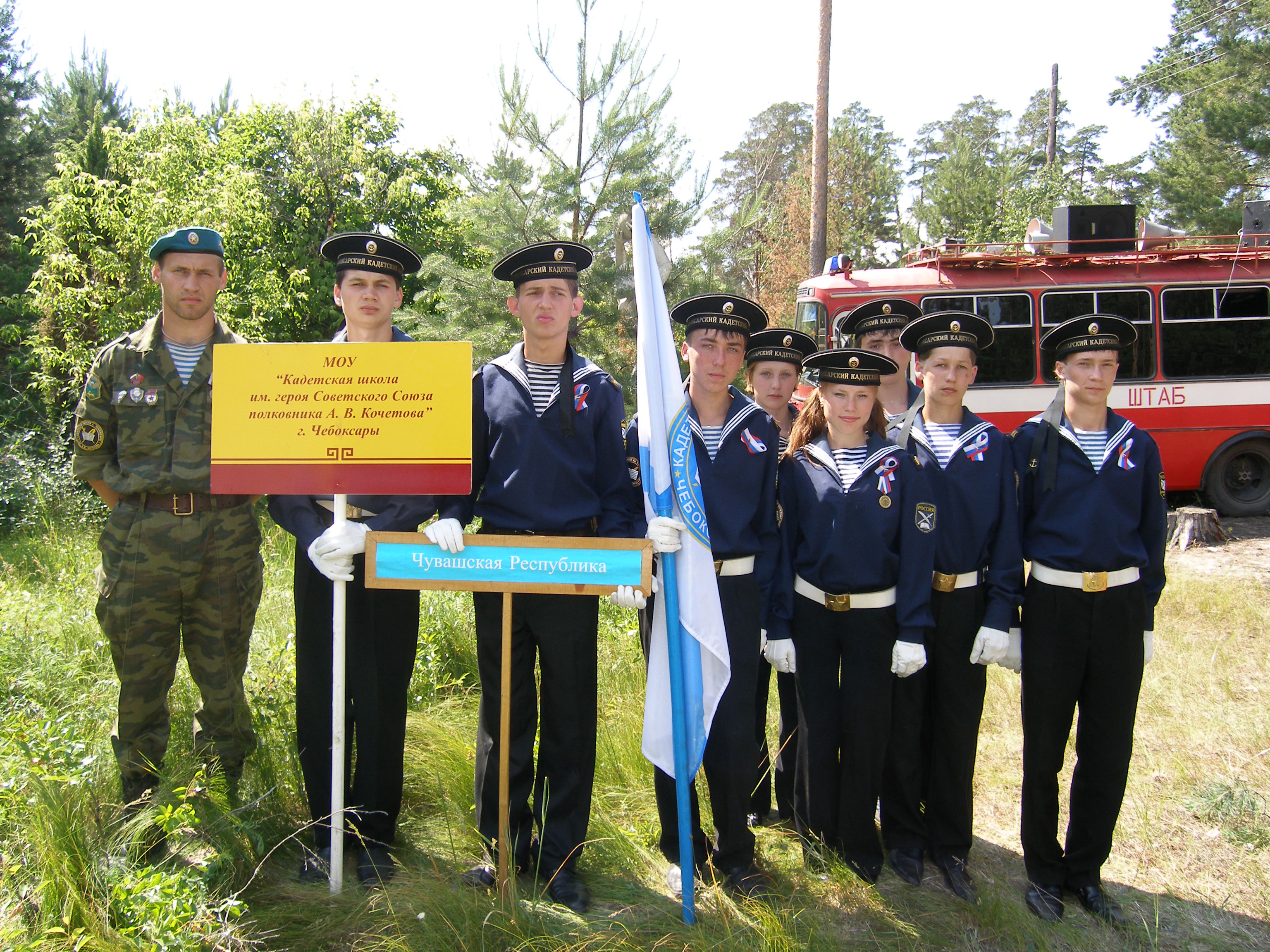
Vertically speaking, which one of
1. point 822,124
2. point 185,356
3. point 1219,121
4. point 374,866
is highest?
point 1219,121

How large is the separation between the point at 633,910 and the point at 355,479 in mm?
1808

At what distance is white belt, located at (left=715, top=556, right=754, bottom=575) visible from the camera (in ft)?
10.3

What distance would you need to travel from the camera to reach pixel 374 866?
9.95 ft

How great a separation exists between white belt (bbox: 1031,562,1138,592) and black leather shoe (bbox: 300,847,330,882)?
2.90 meters

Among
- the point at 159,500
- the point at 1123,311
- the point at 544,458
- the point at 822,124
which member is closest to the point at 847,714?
the point at 544,458

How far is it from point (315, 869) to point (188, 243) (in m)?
2.50

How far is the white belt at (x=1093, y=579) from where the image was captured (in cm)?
301

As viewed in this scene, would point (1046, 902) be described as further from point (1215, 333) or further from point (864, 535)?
point (1215, 333)

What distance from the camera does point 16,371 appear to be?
17344mm

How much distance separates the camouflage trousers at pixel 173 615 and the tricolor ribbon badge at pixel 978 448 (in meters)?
2.96

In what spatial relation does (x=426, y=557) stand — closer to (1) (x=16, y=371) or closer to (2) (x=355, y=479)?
(2) (x=355, y=479)

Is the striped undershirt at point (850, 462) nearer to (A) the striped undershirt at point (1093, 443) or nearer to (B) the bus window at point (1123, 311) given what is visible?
(A) the striped undershirt at point (1093, 443)

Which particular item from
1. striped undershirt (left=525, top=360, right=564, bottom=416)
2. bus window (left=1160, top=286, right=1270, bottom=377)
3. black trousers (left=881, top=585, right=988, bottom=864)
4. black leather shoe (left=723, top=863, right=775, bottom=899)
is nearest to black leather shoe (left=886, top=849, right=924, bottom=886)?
black trousers (left=881, top=585, right=988, bottom=864)

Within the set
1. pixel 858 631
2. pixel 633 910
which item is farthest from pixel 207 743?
pixel 858 631
